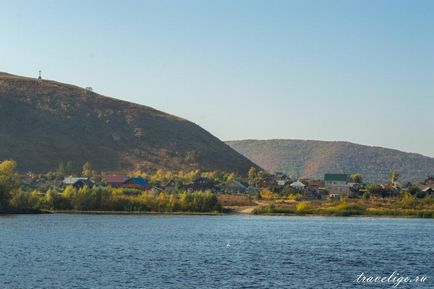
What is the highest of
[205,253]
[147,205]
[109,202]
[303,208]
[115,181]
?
[115,181]

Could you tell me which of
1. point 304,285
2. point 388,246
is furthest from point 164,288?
point 388,246

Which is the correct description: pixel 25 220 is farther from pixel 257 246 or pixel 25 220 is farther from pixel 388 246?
pixel 388 246

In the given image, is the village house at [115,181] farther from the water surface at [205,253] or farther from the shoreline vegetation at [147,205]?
the water surface at [205,253]

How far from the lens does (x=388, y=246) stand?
81500 mm

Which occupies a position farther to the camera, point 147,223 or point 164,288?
point 147,223

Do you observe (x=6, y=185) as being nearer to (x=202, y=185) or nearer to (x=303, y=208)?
(x=303, y=208)

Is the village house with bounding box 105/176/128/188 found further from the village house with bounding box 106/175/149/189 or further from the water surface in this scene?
the water surface

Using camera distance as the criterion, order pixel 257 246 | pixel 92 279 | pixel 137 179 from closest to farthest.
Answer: pixel 92 279 < pixel 257 246 < pixel 137 179

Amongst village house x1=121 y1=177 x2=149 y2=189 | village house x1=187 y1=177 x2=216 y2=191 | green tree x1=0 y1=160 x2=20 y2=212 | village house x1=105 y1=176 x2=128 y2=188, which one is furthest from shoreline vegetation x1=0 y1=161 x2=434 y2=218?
village house x1=187 y1=177 x2=216 y2=191

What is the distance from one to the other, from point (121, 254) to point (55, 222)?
44.1m

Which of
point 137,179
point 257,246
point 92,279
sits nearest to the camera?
point 92,279

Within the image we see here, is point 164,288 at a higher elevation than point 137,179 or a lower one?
lower

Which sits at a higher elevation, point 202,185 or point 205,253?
point 202,185

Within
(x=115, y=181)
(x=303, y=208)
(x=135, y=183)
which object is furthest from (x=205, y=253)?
(x=115, y=181)
